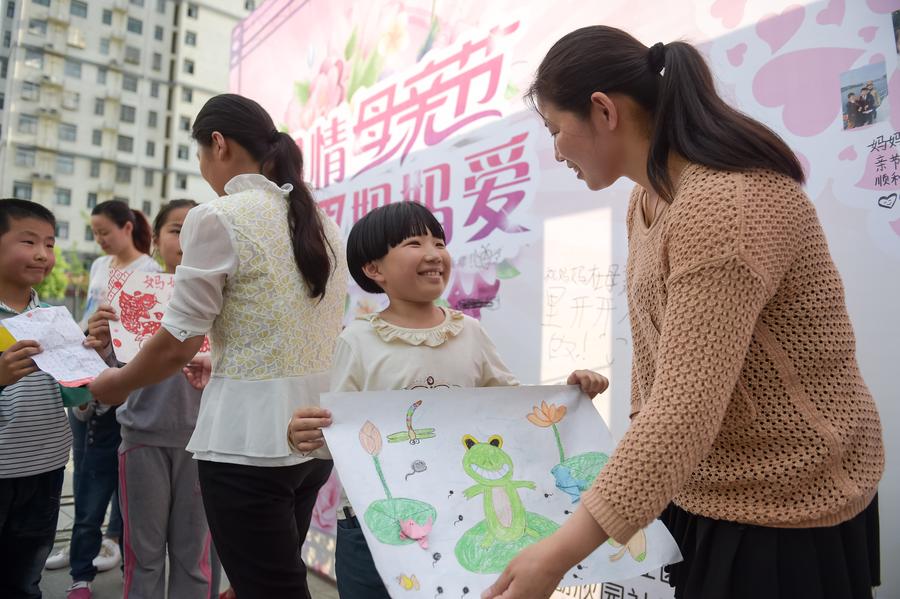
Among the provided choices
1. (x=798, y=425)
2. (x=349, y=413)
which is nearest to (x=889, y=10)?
(x=798, y=425)

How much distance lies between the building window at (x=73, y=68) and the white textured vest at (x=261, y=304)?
3799 centimetres

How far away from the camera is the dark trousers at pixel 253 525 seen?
145 centimetres

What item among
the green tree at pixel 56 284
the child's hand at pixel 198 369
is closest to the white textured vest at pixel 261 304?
the child's hand at pixel 198 369

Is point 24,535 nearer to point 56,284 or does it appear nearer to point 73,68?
point 56,284

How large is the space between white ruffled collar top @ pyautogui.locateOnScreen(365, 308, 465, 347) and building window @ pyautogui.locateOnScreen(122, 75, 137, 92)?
38.8 m

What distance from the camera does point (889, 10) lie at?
1.47 meters

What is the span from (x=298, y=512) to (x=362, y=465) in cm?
69

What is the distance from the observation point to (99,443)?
294cm

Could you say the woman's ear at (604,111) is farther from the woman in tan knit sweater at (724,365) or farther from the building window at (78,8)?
the building window at (78,8)

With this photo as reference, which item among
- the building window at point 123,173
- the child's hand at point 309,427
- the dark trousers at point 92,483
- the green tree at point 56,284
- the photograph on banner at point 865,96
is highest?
the building window at point 123,173

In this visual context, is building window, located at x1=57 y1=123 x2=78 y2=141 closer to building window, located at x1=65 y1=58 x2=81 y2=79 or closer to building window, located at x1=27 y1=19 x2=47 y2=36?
building window, located at x1=65 y1=58 x2=81 y2=79

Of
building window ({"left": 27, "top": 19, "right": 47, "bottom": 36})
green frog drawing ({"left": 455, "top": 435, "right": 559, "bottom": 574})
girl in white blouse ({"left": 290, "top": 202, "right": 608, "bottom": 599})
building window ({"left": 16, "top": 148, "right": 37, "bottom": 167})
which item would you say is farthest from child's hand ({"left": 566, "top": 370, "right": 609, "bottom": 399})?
building window ({"left": 27, "top": 19, "right": 47, "bottom": 36})

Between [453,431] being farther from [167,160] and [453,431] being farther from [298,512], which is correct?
[167,160]

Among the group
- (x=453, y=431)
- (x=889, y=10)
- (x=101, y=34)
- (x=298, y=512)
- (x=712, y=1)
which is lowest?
(x=298, y=512)
